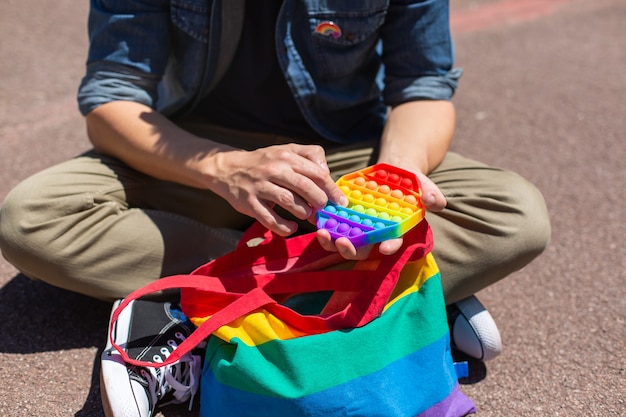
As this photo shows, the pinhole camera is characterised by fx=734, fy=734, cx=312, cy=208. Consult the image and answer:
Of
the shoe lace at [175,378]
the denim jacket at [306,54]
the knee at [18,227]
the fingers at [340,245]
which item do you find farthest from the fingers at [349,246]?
the knee at [18,227]

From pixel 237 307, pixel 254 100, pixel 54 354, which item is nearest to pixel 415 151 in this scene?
pixel 254 100

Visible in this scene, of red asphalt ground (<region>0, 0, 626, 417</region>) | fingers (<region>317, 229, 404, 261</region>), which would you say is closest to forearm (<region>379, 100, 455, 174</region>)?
fingers (<region>317, 229, 404, 261</region>)

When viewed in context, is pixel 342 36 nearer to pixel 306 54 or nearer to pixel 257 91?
pixel 306 54

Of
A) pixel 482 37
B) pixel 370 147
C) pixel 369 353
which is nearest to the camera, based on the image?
pixel 369 353

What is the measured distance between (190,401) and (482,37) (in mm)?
2967

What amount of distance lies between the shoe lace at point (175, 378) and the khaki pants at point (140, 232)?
25cm

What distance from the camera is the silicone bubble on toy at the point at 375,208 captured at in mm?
1389

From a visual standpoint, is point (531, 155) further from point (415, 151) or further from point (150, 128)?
point (150, 128)

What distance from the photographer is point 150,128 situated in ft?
5.82

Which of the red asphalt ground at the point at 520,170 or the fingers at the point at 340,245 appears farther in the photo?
the red asphalt ground at the point at 520,170

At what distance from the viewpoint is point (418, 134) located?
72.4 inches

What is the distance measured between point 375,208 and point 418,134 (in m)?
0.44

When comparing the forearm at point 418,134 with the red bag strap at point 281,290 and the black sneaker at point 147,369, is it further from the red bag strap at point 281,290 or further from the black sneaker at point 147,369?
the black sneaker at point 147,369

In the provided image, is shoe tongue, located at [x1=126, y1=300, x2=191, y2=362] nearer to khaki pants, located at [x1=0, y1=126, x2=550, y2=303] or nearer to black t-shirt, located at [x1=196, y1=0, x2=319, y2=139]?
khaki pants, located at [x1=0, y1=126, x2=550, y2=303]
